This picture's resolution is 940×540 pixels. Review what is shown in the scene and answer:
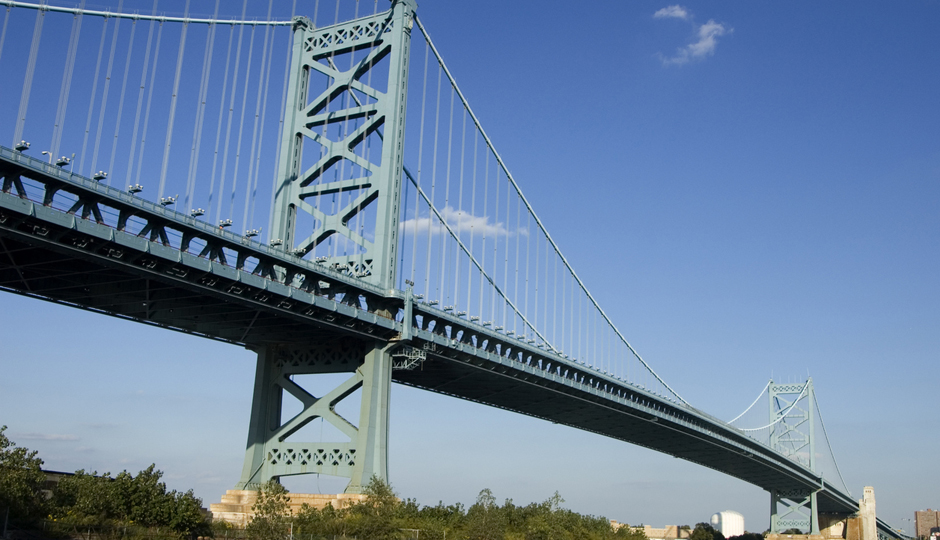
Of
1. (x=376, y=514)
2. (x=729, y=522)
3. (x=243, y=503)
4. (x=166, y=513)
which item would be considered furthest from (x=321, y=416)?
(x=729, y=522)

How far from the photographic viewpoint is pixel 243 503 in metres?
46.1

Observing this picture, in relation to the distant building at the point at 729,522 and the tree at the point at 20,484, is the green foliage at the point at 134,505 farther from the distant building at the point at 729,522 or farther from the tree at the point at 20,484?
the distant building at the point at 729,522

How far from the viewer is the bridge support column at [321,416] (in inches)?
1770

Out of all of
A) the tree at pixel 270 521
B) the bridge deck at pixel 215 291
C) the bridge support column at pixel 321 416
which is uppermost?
the bridge deck at pixel 215 291

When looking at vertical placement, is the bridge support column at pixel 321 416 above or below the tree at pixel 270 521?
above

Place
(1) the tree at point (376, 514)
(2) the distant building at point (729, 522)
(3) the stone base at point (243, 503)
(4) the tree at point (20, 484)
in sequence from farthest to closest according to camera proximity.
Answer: (2) the distant building at point (729, 522)
(3) the stone base at point (243, 503)
(1) the tree at point (376, 514)
(4) the tree at point (20, 484)

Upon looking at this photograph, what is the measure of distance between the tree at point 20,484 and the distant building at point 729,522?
16620 cm

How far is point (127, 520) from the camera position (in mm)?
35656

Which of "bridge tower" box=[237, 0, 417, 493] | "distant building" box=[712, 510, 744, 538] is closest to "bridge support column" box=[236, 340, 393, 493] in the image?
"bridge tower" box=[237, 0, 417, 493]

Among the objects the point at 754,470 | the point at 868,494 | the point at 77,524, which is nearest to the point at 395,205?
the point at 77,524

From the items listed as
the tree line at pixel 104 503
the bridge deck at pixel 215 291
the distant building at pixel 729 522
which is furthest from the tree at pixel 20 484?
the distant building at pixel 729 522

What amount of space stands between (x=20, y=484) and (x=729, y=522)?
567 feet

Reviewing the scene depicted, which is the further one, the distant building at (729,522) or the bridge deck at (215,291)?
the distant building at (729,522)

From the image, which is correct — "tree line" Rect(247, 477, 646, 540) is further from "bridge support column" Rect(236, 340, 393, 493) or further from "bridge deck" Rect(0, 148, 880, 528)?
"bridge deck" Rect(0, 148, 880, 528)
